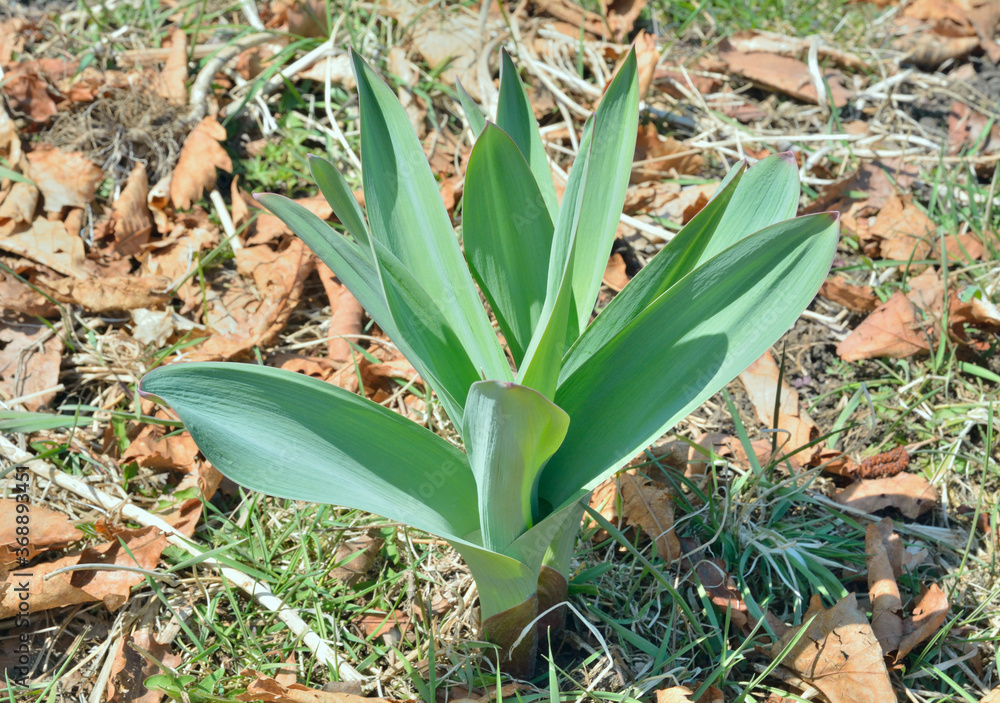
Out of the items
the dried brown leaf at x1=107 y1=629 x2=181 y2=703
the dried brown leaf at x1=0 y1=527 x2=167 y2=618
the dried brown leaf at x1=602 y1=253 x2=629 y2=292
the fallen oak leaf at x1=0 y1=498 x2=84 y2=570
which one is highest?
the dried brown leaf at x1=602 y1=253 x2=629 y2=292

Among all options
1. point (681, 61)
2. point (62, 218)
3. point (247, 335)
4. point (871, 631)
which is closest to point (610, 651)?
point (871, 631)

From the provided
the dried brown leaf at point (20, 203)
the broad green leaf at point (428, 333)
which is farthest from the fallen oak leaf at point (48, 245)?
the broad green leaf at point (428, 333)

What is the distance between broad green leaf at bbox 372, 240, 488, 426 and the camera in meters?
1.00

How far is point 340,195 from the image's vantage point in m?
1.07

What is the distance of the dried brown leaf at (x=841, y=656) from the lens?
128cm

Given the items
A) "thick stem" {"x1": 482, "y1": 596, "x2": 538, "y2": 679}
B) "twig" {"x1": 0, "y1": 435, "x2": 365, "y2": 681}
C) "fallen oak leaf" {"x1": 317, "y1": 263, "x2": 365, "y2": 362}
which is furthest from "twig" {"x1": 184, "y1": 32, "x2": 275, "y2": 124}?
"thick stem" {"x1": 482, "y1": 596, "x2": 538, "y2": 679}

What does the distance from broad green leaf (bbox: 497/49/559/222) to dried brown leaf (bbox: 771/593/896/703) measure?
92cm

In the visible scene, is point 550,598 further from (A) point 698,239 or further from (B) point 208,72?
(B) point 208,72

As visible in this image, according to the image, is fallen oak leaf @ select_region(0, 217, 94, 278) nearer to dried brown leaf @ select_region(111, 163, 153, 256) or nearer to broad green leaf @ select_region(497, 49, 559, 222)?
dried brown leaf @ select_region(111, 163, 153, 256)

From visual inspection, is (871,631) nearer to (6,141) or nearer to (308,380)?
(308,380)

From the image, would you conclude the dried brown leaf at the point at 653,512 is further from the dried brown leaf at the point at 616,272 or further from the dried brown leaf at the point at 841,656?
the dried brown leaf at the point at 616,272

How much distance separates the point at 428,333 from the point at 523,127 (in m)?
0.46

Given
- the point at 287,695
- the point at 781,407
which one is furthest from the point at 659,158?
the point at 287,695

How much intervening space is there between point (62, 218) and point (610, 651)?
83.3 inches
